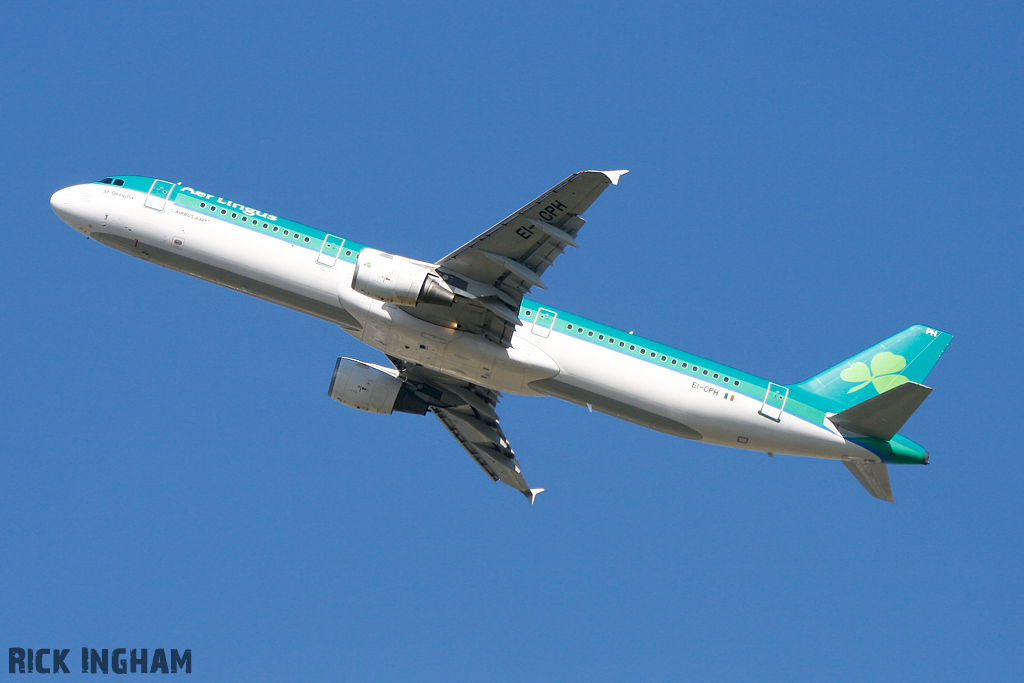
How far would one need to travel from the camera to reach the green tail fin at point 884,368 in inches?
1560

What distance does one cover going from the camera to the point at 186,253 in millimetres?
36750

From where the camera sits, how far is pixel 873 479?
1502 inches

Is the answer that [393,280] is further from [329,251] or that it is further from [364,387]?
[364,387]

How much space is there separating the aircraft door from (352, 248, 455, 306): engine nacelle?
7.23ft

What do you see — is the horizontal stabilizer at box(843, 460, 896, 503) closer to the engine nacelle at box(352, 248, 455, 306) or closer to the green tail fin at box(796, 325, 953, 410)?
the green tail fin at box(796, 325, 953, 410)

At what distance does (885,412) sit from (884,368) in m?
4.73

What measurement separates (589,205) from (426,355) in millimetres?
8704

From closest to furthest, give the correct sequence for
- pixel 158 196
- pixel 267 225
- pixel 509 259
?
pixel 509 259, pixel 267 225, pixel 158 196

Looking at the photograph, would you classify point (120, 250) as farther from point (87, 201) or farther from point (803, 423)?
point (803, 423)

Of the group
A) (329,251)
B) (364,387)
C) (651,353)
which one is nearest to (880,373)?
(651,353)

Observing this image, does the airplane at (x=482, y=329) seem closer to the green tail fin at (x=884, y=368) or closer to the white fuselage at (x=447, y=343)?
the white fuselage at (x=447, y=343)

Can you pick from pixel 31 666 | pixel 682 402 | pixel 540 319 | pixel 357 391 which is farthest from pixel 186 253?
pixel 682 402

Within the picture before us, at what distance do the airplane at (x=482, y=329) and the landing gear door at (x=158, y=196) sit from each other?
0.17 feet

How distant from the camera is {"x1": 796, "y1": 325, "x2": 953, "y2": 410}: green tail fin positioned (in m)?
39.6
